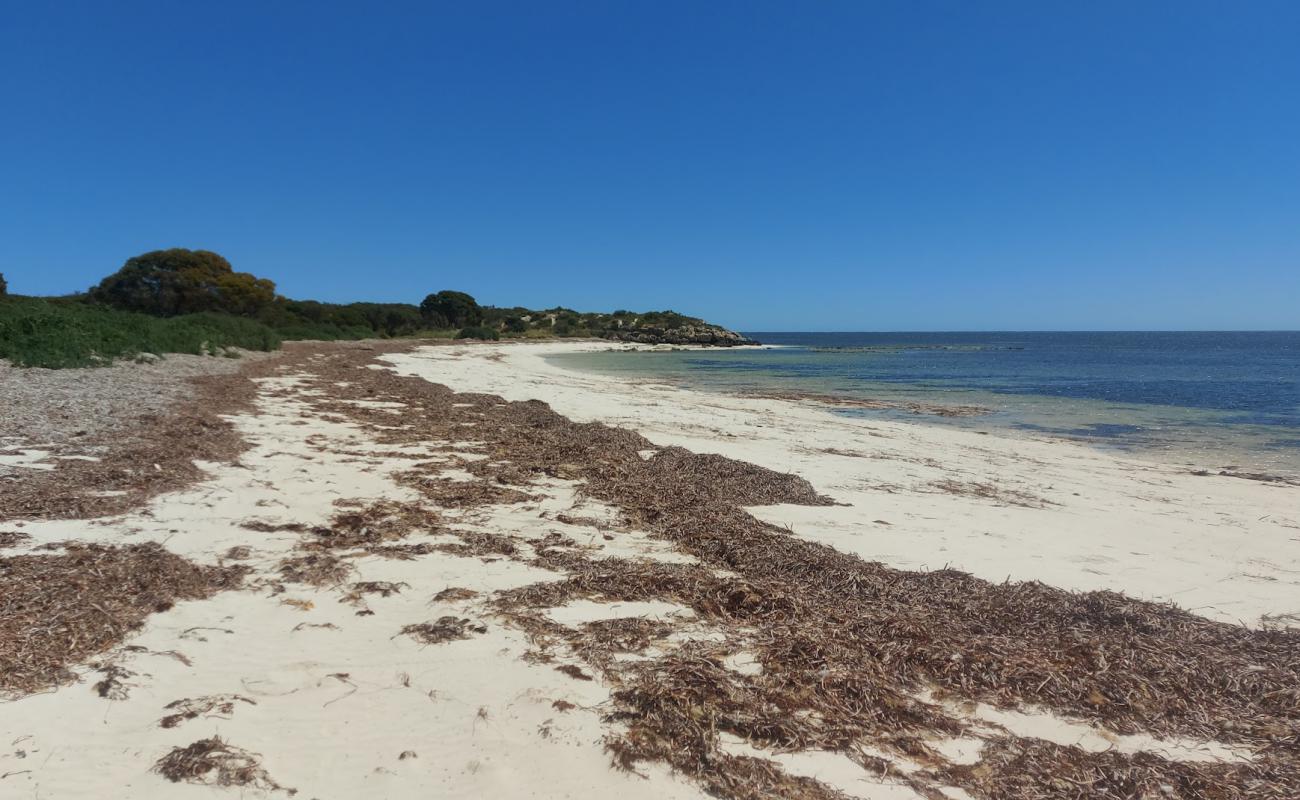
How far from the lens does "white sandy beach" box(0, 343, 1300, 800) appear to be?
270cm

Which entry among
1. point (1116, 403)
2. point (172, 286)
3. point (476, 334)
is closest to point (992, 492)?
point (1116, 403)

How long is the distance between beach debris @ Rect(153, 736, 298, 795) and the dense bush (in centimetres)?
1635

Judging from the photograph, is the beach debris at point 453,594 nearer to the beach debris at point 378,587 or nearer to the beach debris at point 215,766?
the beach debris at point 378,587

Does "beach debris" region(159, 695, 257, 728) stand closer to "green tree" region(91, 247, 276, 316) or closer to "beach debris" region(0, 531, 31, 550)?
"beach debris" region(0, 531, 31, 550)

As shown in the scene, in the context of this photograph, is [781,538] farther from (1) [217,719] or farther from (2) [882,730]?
(1) [217,719]

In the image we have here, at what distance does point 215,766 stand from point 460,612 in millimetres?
1667

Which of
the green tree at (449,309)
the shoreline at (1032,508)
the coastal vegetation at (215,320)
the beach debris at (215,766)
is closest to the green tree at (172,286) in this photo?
the coastal vegetation at (215,320)

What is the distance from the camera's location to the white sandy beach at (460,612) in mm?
2695

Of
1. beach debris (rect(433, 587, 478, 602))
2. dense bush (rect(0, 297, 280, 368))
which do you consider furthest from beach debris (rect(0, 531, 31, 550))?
dense bush (rect(0, 297, 280, 368))

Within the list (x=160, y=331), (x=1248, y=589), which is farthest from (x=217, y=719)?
(x=160, y=331)

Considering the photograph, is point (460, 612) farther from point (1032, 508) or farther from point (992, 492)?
point (992, 492)

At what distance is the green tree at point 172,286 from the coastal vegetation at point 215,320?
8cm

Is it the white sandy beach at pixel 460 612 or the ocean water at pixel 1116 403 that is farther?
the ocean water at pixel 1116 403

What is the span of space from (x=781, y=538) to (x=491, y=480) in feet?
11.8
